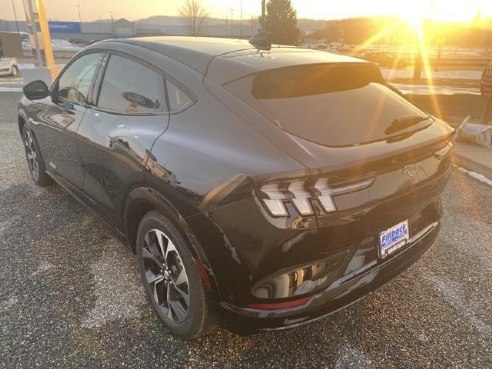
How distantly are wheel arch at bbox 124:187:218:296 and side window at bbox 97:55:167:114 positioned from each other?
0.52m

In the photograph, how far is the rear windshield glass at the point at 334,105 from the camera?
6.61ft

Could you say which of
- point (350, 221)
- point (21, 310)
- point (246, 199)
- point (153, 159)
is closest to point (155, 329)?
point (21, 310)

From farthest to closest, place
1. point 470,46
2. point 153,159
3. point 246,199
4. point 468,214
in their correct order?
point 470,46 → point 468,214 → point 153,159 → point 246,199

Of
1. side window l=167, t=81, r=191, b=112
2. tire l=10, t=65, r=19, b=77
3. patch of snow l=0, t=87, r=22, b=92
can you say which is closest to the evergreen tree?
tire l=10, t=65, r=19, b=77

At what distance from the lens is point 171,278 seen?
2346 mm

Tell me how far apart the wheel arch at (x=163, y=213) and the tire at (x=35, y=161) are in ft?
7.09

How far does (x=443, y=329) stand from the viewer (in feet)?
8.26

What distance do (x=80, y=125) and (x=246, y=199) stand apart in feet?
6.24

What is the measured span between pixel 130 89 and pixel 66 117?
100 cm

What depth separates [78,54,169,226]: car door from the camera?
2373 millimetres

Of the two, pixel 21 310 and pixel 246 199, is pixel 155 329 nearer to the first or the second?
pixel 21 310

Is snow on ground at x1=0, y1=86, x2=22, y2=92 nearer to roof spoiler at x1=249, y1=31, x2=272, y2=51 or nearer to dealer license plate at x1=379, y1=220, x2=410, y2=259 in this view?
roof spoiler at x1=249, y1=31, x2=272, y2=51

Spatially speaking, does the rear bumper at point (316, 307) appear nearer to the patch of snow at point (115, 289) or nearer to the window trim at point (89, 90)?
the patch of snow at point (115, 289)

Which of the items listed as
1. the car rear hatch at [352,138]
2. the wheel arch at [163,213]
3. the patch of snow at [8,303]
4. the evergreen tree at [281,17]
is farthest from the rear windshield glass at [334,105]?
the evergreen tree at [281,17]
